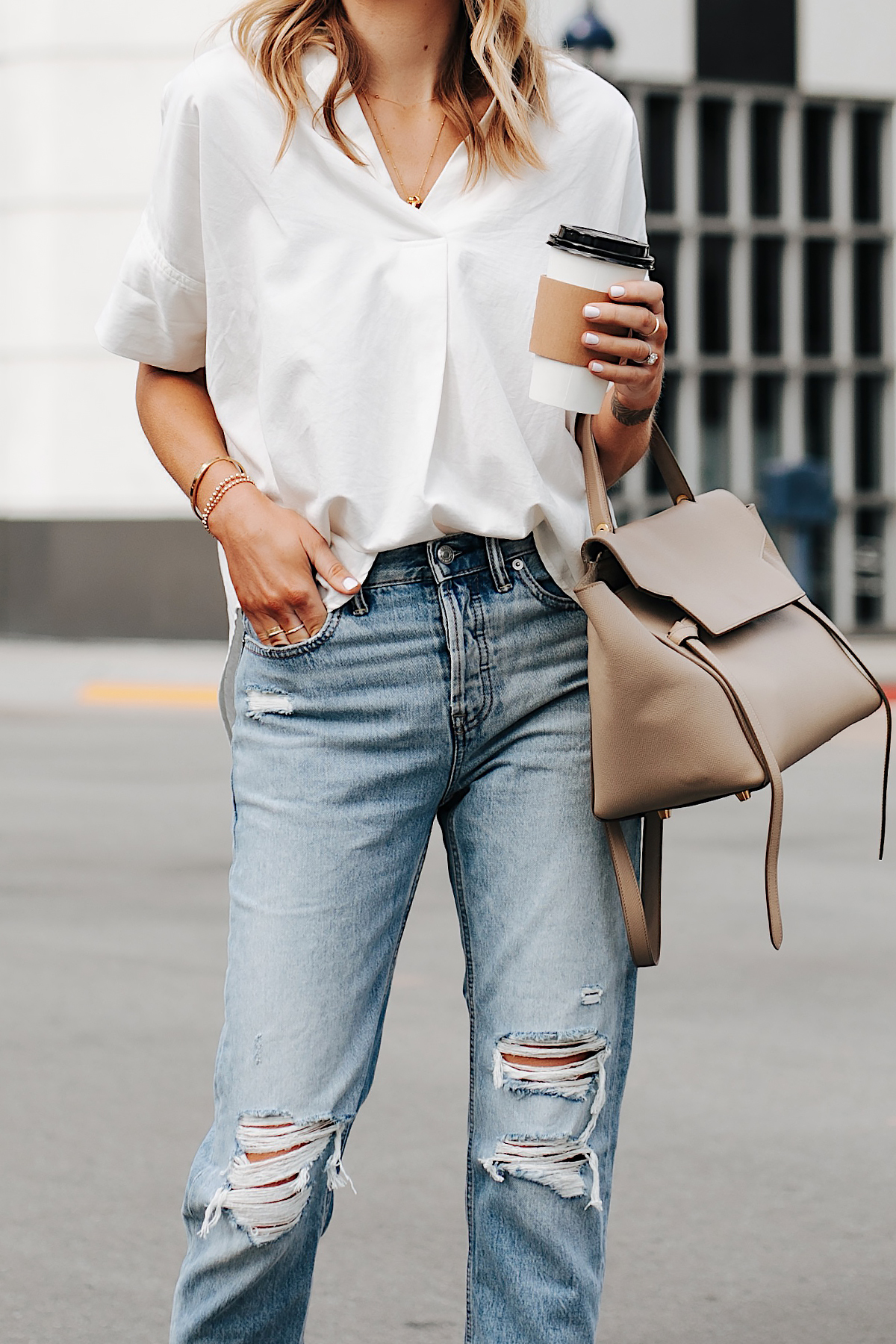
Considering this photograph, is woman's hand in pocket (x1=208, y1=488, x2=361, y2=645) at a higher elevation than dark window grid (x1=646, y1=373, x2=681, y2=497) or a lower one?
higher

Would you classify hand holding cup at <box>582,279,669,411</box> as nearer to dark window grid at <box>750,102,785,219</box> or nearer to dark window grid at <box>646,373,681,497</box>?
dark window grid at <box>646,373,681,497</box>

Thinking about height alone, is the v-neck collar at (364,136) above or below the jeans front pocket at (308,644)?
above

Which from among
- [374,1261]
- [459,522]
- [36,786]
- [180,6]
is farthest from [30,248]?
[459,522]

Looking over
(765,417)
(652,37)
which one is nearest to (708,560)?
(765,417)

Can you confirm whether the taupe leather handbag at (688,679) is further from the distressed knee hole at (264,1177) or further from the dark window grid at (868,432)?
the dark window grid at (868,432)

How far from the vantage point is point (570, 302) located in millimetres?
2029

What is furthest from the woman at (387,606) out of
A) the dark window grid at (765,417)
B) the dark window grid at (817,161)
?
the dark window grid at (817,161)

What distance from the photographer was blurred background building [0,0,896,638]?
16359mm

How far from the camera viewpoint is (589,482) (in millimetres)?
2141

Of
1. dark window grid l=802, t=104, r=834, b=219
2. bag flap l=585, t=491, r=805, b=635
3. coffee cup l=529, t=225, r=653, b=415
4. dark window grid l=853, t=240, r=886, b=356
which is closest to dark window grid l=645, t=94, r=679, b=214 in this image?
dark window grid l=802, t=104, r=834, b=219

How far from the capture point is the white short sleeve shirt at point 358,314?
2.05 metres

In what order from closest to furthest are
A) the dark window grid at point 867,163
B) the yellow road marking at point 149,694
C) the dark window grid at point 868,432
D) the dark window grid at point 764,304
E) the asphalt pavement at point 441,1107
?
the asphalt pavement at point 441,1107
the yellow road marking at point 149,694
the dark window grid at point 764,304
the dark window grid at point 867,163
the dark window grid at point 868,432

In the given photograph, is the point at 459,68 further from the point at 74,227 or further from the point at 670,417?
the point at 74,227

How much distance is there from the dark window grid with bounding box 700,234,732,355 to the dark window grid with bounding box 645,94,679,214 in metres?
0.49
